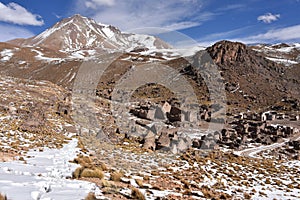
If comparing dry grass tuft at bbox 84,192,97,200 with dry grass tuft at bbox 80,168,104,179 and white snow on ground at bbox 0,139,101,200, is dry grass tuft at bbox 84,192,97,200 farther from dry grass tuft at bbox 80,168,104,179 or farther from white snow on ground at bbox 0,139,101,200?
dry grass tuft at bbox 80,168,104,179

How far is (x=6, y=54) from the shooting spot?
12681cm

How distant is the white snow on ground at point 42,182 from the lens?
6.00 meters

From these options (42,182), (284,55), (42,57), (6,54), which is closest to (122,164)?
(42,182)

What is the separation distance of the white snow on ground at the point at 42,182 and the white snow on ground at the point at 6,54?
12549cm

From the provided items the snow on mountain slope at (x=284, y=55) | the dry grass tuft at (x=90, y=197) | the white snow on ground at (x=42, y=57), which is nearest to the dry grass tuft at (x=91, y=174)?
the dry grass tuft at (x=90, y=197)

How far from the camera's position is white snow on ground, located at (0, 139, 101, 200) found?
600 cm

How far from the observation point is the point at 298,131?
3566 cm

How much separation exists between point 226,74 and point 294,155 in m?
49.2

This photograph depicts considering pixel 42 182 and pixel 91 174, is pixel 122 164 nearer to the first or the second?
pixel 91 174

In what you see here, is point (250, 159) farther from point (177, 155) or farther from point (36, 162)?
point (36, 162)

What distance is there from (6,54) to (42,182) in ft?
455

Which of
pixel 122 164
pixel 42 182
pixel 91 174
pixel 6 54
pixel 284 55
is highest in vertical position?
pixel 284 55

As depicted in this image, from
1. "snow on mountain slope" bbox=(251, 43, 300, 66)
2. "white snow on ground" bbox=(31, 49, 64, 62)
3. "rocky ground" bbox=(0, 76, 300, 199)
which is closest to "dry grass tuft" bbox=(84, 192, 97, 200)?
"rocky ground" bbox=(0, 76, 300, 199)

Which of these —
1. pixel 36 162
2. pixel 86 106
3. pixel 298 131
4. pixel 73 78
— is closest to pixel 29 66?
pixel 73 78
